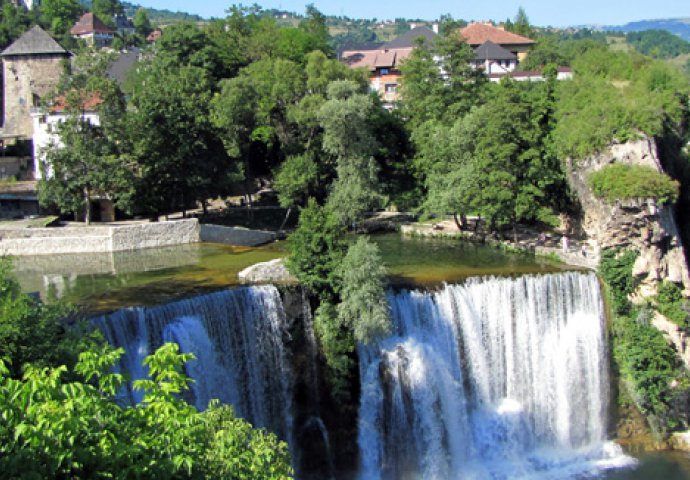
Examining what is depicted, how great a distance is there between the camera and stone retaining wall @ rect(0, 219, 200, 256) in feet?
117

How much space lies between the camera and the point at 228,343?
27.8m

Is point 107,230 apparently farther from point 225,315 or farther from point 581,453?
point 581,453

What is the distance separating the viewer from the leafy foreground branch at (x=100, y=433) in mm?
9719

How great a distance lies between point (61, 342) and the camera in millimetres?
19641

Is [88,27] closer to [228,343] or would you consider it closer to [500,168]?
[500,168]

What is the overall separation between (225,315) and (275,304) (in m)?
2.01

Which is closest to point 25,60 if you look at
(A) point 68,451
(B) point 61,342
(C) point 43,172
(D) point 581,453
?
(C) point 43,172

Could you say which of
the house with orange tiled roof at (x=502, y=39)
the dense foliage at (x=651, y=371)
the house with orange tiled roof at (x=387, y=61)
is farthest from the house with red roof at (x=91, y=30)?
the dense foliage at (x=651, y=371)

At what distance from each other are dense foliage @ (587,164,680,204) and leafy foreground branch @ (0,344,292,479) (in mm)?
25820

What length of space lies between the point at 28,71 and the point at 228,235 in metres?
22.2

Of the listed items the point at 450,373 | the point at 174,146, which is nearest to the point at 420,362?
the point at 450,373

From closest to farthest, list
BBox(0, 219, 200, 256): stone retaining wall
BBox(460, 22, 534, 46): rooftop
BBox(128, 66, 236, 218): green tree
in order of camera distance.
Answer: BBox(0, 219, 200, 256): stone retaining wall, BBox(128, 66, 236, 218): green tree, BBox(460, 22, 534, 46): rooftop

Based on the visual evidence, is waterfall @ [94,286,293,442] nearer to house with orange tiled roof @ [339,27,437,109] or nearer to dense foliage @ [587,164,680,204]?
dense foliage @ [587,164,680,204]

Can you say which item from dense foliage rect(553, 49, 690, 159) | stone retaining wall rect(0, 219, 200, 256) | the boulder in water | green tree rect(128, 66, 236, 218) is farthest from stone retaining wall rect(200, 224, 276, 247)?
Result: dense foliage rect(553, 49, 690, 159)
